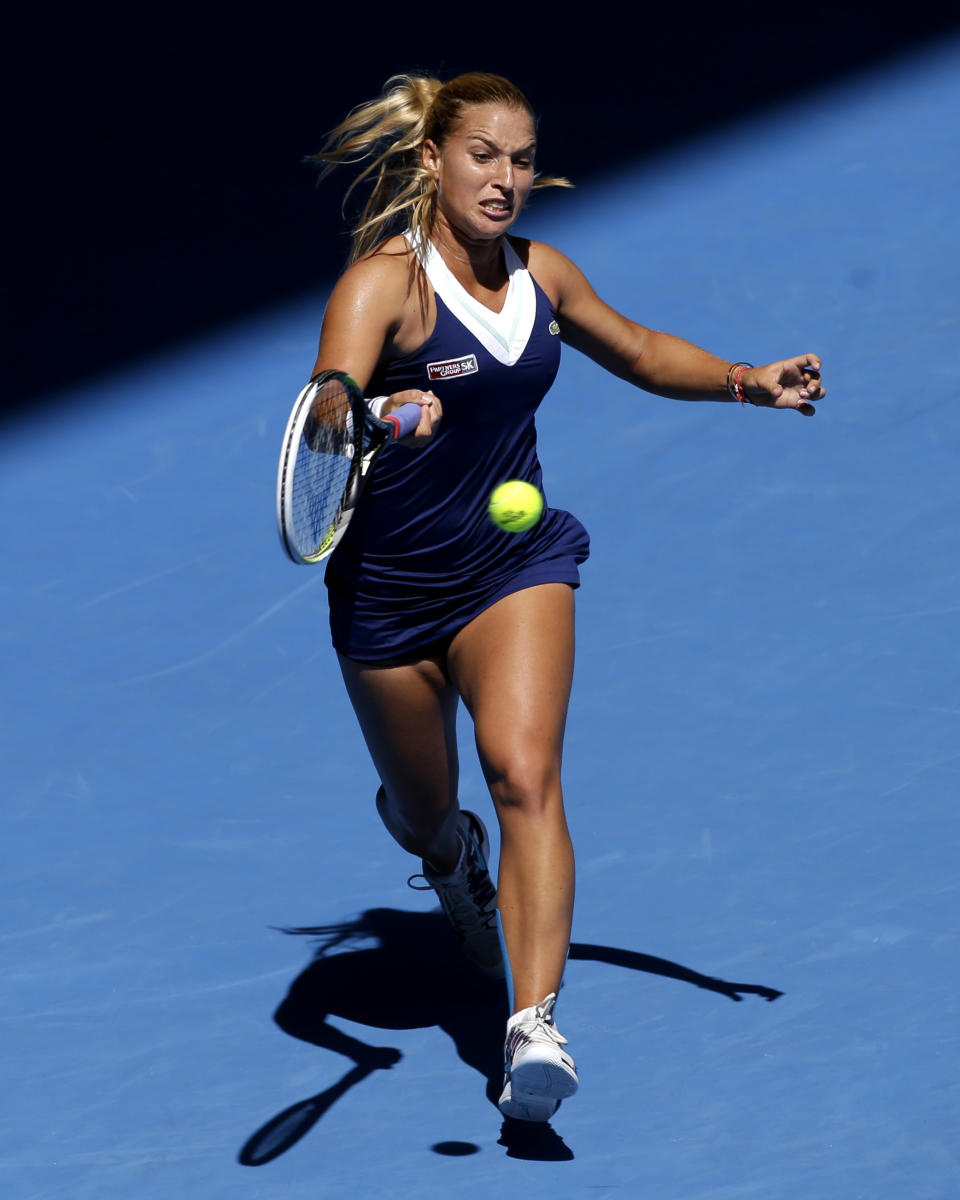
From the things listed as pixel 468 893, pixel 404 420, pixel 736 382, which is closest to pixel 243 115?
pixel 736 382

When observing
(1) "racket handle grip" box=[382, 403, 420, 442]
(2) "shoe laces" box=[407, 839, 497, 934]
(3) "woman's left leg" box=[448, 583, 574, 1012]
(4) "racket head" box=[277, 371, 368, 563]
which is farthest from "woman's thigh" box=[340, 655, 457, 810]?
(1) "racket handle grip" box=[382, 403, 420, 442]

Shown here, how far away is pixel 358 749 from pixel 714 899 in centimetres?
133

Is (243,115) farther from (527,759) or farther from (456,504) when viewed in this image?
(527,759)

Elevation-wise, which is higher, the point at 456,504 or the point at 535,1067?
the point at 456,504

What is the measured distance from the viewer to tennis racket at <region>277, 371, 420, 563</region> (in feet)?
10.4

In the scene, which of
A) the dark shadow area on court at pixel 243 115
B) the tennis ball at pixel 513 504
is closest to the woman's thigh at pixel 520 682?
the tennis ball at pixel 513 504

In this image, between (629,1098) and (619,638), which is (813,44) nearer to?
(619,638)

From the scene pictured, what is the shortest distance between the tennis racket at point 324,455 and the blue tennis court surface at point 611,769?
3.94 feet

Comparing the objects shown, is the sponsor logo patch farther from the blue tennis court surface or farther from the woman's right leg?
the blue tennis court surface

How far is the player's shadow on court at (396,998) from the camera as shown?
3566 millimetres

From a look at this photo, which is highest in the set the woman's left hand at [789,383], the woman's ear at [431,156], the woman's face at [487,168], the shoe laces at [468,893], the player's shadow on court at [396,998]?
the woman's ear at [431,156]

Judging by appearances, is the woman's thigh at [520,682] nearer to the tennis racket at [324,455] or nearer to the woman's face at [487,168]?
the tennis racket at [324,455]

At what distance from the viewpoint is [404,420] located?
10.5ft

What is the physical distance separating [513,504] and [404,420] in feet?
1.58
